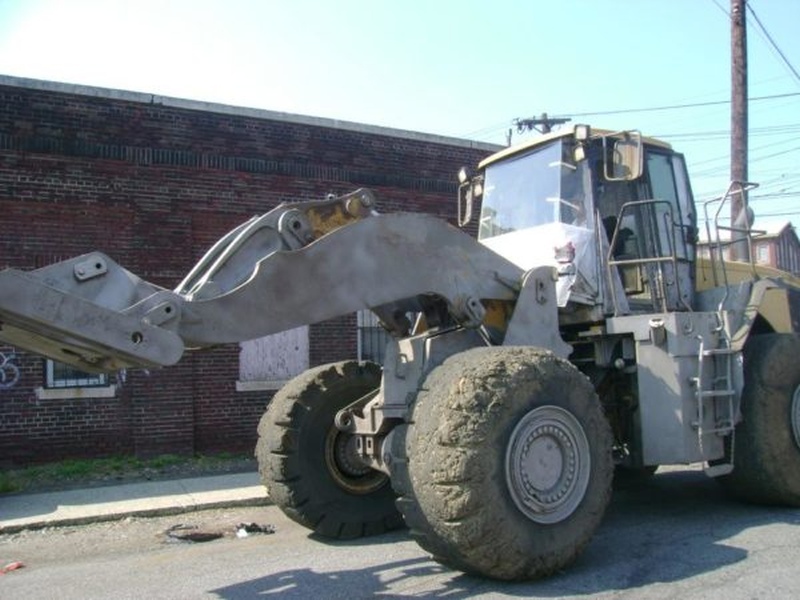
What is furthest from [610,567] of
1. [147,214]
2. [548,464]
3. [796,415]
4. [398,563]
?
[147,214]

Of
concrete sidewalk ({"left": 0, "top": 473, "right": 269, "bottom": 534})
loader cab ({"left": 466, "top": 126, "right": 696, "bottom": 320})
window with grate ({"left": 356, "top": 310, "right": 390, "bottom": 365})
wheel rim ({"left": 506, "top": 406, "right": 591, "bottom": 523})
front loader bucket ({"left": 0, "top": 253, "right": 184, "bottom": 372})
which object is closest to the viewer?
front loader bucket ({"left": 0, "top": 253, "right": 184, "bottom": 372})

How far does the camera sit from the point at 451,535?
472 cm

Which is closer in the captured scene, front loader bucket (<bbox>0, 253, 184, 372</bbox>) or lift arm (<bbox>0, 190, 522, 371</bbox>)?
front loader bucket (<bbox>0, 253, 184, 372</bbox>)

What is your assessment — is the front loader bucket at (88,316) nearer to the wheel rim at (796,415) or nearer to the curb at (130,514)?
the curb at (130,514)

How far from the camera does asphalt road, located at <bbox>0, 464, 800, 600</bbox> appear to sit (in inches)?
200

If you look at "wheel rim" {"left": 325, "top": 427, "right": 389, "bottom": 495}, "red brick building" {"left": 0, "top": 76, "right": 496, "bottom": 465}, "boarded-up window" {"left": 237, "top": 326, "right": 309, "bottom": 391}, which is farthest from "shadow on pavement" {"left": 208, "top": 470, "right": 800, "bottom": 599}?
"boarded-up window" {"left": 237, "top": 326, "right": 309, "bottom": 391}

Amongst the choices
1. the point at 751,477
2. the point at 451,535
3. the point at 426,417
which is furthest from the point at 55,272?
the point at 751,477

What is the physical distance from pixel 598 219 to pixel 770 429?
2.23m

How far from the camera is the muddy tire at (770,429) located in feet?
22.3

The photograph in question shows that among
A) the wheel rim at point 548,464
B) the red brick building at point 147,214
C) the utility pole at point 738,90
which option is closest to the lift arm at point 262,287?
the wheel rim at point 548,464

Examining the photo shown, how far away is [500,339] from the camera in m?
6.29

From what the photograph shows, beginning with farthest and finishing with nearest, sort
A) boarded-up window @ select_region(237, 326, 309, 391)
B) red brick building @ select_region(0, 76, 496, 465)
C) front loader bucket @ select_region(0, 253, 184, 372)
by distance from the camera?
boarded-up window @ select_region(237, 326, 309, 391), red brick building @ select_region(0, 76, 496, 465), front loader bucket @ select_region(0, 253, 184, 372)

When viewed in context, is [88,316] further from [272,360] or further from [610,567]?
[272,360]

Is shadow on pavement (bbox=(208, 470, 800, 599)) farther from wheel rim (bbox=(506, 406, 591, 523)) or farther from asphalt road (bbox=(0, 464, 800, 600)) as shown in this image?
wheel rim (bbox=(506, 406, 591, 523))
